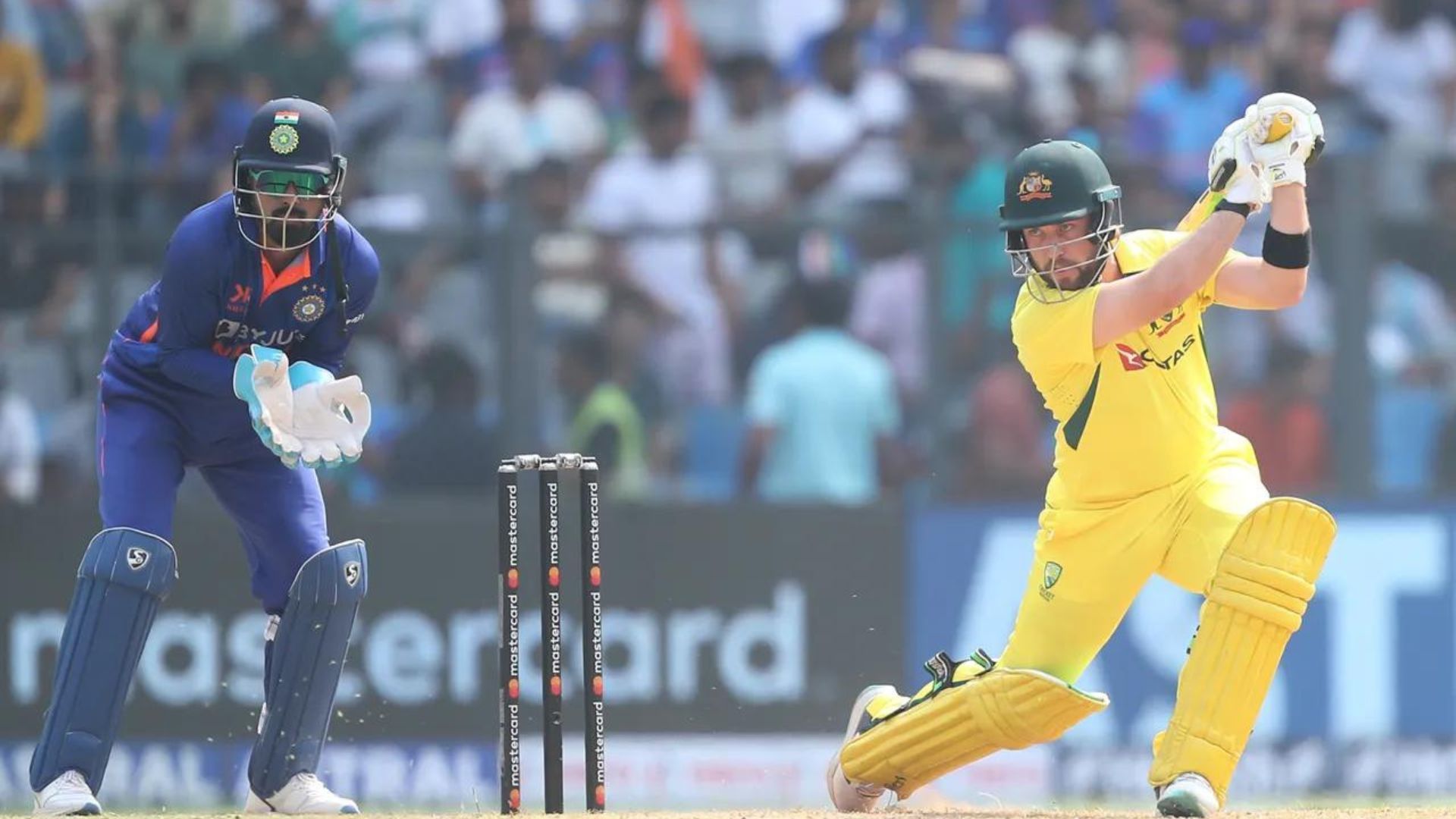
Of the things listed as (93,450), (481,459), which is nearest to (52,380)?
(93,450)

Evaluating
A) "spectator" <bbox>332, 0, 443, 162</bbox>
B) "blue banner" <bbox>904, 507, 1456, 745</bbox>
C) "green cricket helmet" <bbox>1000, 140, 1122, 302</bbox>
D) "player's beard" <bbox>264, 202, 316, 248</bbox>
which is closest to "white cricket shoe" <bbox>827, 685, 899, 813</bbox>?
"green cricket helmet" <bbox>1000, 140, 1122, 302</bbox>

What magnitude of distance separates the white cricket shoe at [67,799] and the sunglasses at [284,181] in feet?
5.31

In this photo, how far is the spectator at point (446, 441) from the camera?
29.5ft

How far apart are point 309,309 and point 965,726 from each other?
2117 millimetres

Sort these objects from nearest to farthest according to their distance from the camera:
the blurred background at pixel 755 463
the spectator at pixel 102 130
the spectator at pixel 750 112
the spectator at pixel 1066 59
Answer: the blurred background at pixel 755 463 → the spectator at pixel 102 130 → the spectator at pixel 750 112 → the spectator at pixel 1066 59

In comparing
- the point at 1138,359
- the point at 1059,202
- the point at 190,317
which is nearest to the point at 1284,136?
the point at 1059,202

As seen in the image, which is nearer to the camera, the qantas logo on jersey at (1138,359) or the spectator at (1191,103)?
the qantas logo on jersey at (1138,359)

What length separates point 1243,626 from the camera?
5.45 m

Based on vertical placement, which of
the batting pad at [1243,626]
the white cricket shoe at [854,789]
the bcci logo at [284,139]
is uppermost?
the bcci logo at [284,139]

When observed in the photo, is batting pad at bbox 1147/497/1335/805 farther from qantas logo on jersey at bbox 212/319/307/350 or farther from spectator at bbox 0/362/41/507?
spectator at bbox 0/362/41/507

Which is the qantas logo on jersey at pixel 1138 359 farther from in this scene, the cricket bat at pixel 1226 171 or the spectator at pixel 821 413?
the spectator at pixel 821 413

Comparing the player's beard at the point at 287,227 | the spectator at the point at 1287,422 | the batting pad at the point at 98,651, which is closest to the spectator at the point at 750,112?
the spectator at the point at 1287,422

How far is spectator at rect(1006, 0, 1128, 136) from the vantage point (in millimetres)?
11289

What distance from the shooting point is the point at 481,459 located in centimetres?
909
